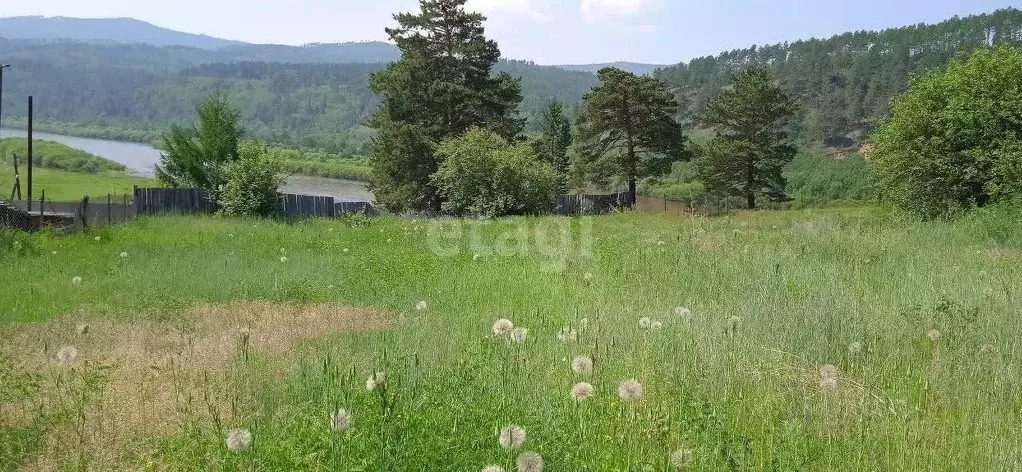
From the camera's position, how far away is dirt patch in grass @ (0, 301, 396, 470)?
3619mm

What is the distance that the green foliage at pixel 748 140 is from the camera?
3753cm

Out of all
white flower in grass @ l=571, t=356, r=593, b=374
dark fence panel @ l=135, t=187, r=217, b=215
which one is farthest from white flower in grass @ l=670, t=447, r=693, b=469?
dark fence panel @ l=135, t=187, r=217, b=215

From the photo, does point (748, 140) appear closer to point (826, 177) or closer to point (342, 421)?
point (342, 421)

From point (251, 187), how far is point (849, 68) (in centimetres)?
10325

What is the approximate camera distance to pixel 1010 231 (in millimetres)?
12641

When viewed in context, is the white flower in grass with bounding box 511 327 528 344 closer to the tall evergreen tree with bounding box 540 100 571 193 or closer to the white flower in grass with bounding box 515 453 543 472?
the white flower in grass with bounding box 515 453 543 472

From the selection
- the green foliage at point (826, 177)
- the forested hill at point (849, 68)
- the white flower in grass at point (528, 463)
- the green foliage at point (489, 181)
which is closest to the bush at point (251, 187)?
the green foliage at point (489, 181)

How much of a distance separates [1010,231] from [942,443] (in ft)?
39.1

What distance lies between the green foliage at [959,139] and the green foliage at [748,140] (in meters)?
17.4

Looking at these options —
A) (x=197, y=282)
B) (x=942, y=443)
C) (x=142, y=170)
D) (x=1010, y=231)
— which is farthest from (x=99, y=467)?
(x=142, y=170)

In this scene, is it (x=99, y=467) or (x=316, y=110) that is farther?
(x=316, y=110)

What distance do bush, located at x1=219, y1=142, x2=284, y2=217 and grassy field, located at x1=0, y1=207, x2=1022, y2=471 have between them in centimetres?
842

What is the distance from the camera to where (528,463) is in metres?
2.73

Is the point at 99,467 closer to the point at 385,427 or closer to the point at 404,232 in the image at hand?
the point at 385,427
